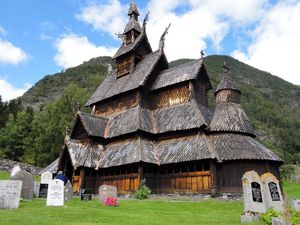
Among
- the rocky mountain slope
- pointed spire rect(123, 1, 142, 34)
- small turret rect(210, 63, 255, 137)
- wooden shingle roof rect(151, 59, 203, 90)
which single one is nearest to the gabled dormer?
pointed spire rect(123, 1, 142, 34)

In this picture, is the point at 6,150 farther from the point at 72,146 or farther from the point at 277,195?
the point at 277,195

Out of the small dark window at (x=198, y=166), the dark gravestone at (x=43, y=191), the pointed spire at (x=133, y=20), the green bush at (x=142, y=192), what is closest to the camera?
the dark gravestone at (x=43, y=191)

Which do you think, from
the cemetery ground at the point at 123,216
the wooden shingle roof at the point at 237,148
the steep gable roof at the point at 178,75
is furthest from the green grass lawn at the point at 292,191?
the cemetery ground at the point at 123,216

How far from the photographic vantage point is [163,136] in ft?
93.8

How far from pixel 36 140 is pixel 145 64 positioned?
89.3 feet

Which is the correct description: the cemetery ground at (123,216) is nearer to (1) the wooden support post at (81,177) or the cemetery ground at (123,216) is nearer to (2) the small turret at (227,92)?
(1) the wooden support post at (81,177)

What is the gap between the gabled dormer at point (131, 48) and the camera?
115ft

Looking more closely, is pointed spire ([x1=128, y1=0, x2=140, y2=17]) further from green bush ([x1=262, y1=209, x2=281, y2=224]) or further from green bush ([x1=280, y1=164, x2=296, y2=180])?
green bush ([x1=280, y1=164, x2=296, y2=180])

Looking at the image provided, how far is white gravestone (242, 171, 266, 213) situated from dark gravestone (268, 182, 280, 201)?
57 cm

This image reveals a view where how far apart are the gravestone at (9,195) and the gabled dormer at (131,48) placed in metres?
20.9

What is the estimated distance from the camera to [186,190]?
25.1 m

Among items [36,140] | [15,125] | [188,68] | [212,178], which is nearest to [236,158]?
[212,178]

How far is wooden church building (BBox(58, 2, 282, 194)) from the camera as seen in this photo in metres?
24.4

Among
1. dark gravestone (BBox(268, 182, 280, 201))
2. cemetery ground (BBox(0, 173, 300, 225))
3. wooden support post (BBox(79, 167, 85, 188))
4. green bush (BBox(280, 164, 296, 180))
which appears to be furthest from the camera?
green bush (BBox(280, 164, 296, 180))
